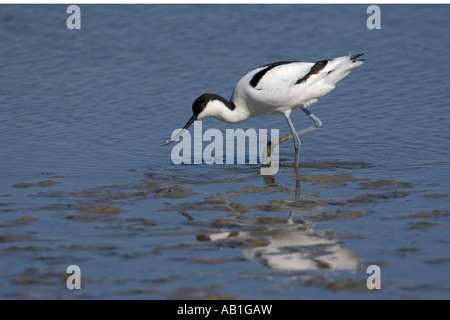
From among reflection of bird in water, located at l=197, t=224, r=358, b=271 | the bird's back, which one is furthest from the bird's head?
reflection of bird in water, located at l=197, t=224, r=358, b=271

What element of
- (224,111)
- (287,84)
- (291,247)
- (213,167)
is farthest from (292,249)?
(224,111)

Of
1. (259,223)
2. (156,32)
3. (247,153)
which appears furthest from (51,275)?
(156,32)

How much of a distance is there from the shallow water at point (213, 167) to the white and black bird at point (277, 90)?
616mm

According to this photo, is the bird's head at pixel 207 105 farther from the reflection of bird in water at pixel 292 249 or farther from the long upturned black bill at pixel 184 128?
the reflection of bird in water at pixel 292 249

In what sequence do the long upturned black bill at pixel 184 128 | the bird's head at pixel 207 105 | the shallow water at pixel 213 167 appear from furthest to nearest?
the long upturned black bill at pixel 184 128 < the bird's head at pixel 207 105 < the shallow water at pixel 213 167

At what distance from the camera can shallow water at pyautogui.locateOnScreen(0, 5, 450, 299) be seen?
16.4 ft

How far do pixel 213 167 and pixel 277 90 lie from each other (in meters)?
1.07

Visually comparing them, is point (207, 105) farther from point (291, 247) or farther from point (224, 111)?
point (291, 247)

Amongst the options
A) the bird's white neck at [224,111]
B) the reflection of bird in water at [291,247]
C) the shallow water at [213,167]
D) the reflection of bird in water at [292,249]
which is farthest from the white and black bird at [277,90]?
the reflection of bird in water at [292,249]

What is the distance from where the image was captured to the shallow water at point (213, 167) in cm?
501

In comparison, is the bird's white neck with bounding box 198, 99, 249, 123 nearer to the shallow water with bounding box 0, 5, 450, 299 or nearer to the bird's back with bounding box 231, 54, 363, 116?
A: the bird's back with bounding box 231, 54, 363, 116

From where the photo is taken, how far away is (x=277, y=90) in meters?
7.67
